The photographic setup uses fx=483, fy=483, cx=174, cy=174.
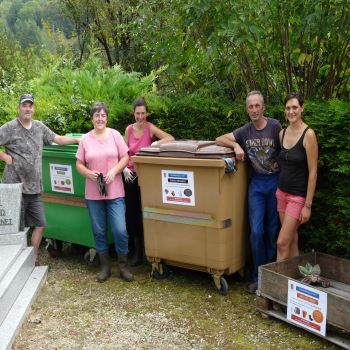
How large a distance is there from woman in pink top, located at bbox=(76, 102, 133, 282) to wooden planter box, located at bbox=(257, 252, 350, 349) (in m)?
1.60

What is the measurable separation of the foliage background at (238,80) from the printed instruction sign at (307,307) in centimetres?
108

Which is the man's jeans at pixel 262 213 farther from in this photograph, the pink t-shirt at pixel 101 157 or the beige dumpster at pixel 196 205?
the pink t-shirt at pixel 101 157

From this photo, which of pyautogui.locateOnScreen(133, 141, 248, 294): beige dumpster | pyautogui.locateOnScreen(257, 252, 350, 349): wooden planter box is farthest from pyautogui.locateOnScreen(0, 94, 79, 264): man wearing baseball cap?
pyautogui.locateOnScreen(257, 252, 350, 349): wooden planter box

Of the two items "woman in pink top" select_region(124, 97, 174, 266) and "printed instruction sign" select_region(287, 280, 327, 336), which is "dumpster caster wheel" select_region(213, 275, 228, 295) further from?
"woman in pink top" select_region(124, 97, 174, 266)

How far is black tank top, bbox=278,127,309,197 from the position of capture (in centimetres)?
404

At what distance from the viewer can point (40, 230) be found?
17.2 ft

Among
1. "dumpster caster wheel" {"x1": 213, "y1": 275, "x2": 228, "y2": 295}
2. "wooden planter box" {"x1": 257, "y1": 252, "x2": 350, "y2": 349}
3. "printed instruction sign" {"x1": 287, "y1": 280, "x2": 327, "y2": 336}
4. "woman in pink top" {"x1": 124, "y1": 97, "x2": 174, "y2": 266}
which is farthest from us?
"woman in pink top" {"x1": 124, "y1": 97, "x2": 174, "y2": 266}

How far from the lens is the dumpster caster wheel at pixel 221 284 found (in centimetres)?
465

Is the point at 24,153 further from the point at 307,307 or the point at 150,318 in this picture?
the point at 307,307

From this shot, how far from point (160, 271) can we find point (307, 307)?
69.5 inches

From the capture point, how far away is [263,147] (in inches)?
175

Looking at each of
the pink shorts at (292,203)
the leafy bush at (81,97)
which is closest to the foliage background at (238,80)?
the leafy bush at (81,97)

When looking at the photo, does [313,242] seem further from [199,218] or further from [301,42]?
[301,42]

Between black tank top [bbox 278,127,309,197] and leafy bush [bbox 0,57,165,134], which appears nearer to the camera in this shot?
black tank top [bbox 278,127,309,197]
